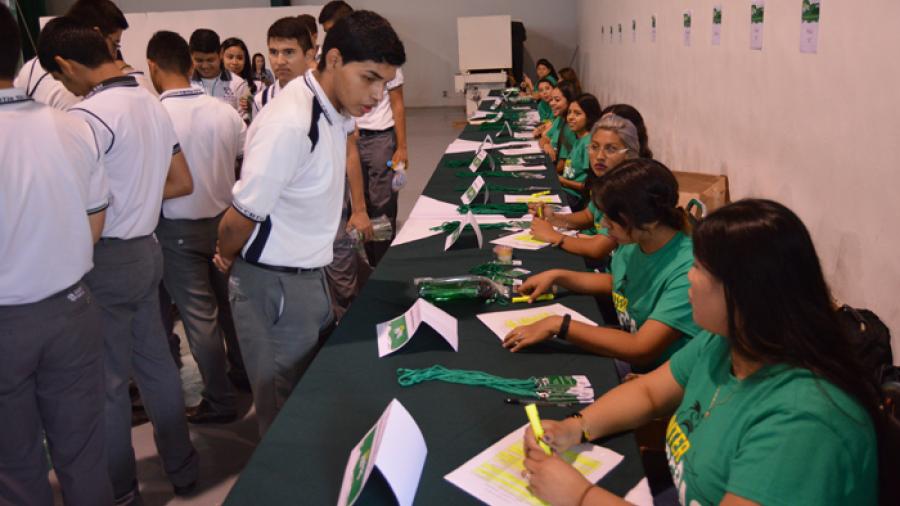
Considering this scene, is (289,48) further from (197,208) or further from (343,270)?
(343,270)

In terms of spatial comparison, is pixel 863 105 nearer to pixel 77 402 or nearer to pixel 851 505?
pixel 851 505

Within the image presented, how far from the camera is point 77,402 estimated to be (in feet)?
5.72

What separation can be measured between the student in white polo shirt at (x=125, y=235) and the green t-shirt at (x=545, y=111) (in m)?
4.79

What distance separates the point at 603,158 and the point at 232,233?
165cm

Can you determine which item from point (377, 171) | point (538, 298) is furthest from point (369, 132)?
point (538, 298)

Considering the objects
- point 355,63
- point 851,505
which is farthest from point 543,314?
point 851,505

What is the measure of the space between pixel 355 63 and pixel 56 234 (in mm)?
803

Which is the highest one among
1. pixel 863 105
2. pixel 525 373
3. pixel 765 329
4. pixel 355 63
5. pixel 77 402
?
pixel 355 63

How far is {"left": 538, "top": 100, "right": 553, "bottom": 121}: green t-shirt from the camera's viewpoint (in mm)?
6485

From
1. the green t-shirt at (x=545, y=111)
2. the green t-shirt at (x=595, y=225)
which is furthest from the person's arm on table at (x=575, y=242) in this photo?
the green t-shirt at (x=545, y=111)

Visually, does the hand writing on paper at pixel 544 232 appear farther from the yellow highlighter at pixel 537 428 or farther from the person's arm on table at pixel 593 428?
the yellow highlighter at pixel 537 428

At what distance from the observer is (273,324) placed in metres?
1.85

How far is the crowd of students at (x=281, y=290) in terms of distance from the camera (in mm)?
968

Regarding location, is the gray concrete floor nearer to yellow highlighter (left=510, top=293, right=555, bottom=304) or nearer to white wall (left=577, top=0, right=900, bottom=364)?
yellow highlighter (left=510, top=293, right=555, bottom=304)
